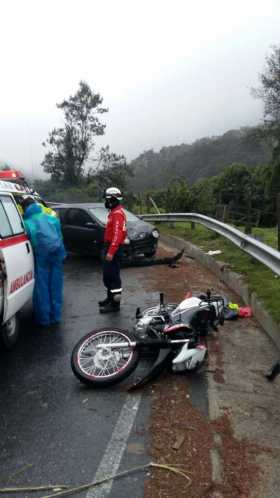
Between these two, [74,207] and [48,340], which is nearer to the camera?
[48,340]

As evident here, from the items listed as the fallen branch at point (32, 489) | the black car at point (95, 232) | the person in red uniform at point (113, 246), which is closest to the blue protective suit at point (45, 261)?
the person in red uniform at point (113, 246)

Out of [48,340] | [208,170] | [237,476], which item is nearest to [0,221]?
[48,340]

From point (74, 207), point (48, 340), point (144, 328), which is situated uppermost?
point (74, 207)

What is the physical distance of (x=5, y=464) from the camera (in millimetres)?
3004

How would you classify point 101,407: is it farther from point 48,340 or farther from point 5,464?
point 48,340

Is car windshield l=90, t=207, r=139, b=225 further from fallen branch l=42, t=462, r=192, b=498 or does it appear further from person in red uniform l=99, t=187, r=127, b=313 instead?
fallen branch l=42, t=462, r=192, b=498

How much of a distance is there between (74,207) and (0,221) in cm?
697

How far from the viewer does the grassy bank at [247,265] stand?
19.1 feet

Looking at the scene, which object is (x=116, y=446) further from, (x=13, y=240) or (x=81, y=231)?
(x=81, y=231)

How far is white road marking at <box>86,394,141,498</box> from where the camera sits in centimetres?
275

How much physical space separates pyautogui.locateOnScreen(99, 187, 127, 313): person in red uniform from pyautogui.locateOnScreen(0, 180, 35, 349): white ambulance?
141 centimetres

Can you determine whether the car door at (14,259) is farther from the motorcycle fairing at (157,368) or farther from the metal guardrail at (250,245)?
the metal guardrail at (250,245)

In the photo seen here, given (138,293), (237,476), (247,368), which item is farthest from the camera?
(138,293)

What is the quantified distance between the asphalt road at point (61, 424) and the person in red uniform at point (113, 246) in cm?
118
